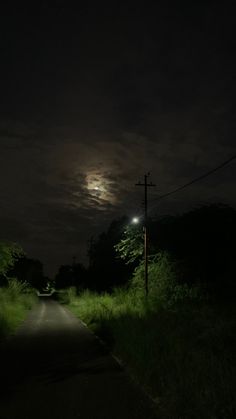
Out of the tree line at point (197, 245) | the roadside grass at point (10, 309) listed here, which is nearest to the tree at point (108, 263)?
the roadside grass at point (10, 309)

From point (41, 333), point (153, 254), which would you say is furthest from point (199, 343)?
point (153, 254)

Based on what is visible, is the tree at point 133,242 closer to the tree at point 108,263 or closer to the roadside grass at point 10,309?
the roadside grass at point 10,309

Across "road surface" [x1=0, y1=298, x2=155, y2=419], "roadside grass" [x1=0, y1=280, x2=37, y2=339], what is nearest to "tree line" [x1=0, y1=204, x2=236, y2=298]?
"roadside grass" [x1=0, y1=280, x2=37, y2=339]

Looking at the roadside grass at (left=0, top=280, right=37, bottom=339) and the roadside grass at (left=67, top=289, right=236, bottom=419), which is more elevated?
the roadside grass at (left=0, top=280, right=37, bottom=339)

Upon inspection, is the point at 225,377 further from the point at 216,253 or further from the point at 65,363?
the point at 216,253

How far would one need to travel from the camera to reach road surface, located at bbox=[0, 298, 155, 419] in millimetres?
7793

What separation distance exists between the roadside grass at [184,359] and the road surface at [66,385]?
39 cm

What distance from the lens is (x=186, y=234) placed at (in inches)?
1124

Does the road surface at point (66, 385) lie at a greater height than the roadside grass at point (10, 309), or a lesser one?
lesser

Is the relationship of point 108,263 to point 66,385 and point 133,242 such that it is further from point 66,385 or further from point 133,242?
point 66,385

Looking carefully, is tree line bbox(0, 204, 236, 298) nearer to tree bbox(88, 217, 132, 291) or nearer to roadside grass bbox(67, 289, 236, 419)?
roadside grass bbox(67, 289, 236, 419)

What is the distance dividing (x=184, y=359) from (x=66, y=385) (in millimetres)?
2500

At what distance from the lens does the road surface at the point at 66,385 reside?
25.6 feet

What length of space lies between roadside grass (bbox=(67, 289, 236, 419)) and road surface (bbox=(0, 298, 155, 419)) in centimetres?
39
